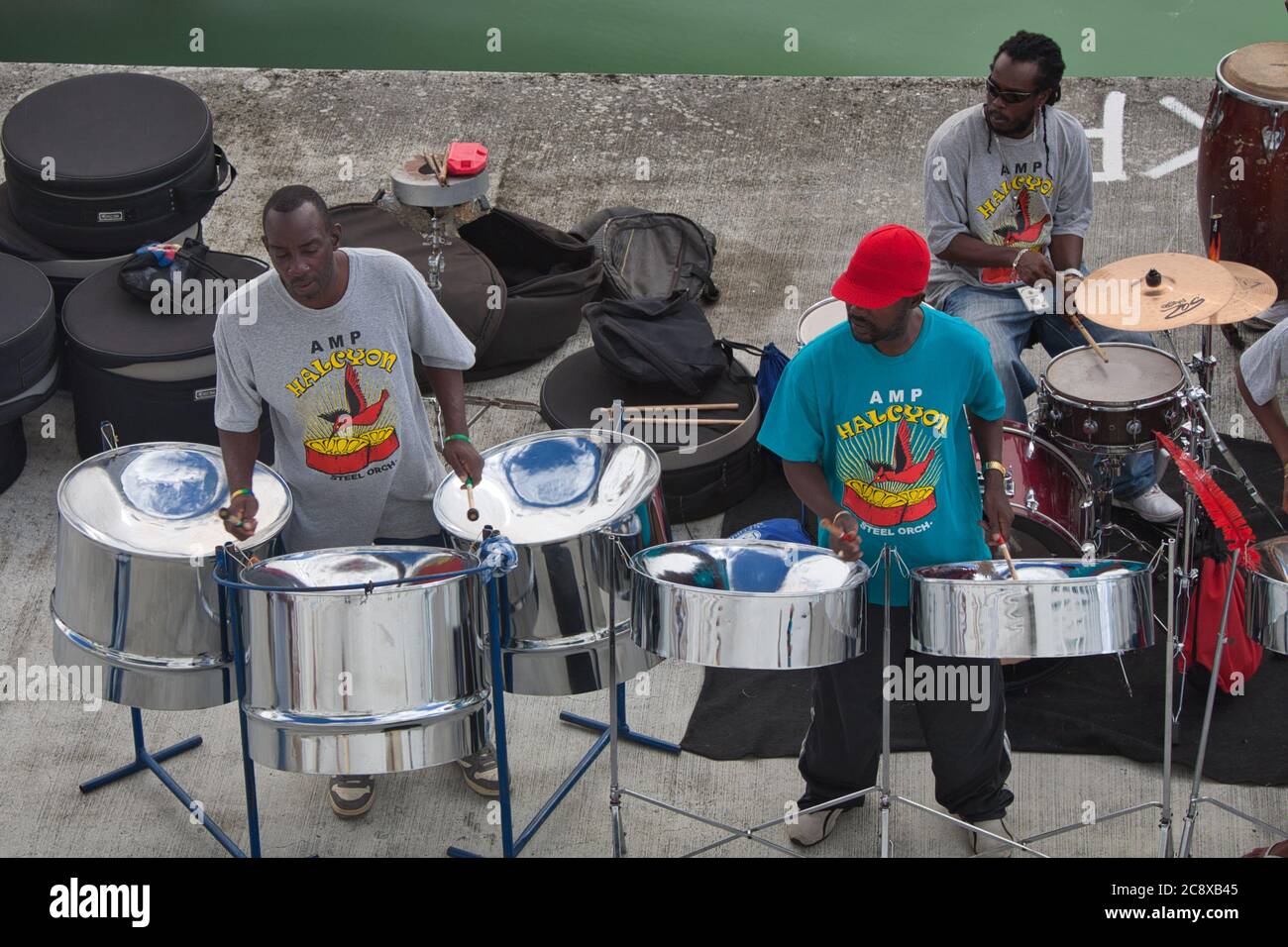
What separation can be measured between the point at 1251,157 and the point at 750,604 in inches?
83.8

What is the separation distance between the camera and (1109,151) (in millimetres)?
4512

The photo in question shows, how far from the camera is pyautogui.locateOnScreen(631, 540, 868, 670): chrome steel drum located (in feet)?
7.07

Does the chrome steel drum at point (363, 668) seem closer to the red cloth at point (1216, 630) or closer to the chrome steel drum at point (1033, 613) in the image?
the chrome steel drum at point (1033, 613)

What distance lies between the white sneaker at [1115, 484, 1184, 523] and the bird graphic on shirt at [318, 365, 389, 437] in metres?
1.58

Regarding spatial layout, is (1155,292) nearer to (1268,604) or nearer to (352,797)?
(1268,604)

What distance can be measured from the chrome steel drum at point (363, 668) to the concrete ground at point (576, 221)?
495 millimetres

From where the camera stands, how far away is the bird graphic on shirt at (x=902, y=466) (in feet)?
7.47

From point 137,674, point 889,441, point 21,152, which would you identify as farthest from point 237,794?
point 21,152

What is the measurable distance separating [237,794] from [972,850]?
46.2 inches

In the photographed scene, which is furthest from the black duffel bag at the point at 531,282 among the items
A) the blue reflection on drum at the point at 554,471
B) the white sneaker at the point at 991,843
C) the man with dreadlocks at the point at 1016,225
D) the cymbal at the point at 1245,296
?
the white sneaker at the point at 991,843

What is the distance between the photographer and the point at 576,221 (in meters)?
4.34

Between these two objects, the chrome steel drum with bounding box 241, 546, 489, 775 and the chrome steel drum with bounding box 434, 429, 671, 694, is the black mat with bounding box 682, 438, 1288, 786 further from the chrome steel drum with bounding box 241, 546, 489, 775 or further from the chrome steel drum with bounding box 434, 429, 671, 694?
the chrome steel drum with bounding box 241, 546, 489, 775

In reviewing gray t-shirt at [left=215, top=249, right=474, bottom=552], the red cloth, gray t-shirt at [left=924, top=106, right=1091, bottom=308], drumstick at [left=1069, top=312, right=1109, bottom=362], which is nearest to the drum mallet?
drumstick at [left=1069, top=312, right=1109, bottom=362]

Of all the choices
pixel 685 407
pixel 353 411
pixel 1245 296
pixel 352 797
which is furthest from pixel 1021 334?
pixel 352 797
